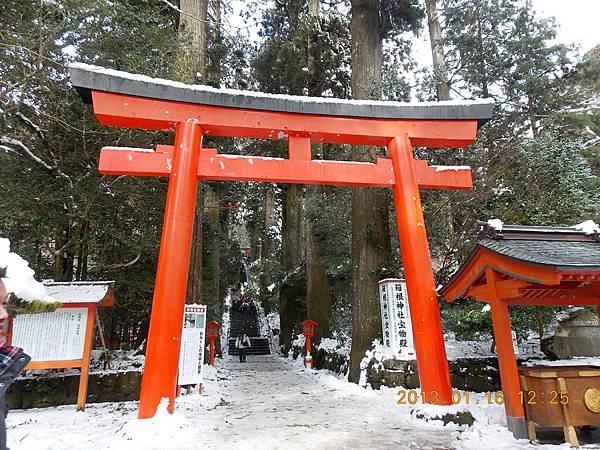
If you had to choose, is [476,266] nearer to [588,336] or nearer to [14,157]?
[588,336]

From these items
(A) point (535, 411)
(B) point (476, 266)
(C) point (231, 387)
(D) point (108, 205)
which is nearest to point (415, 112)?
(B) point (476, 266)

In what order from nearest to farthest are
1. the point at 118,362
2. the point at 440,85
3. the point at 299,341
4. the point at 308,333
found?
the point at 118,362 < the point at 440,85 < the point at 308,333 < the point at 299,341

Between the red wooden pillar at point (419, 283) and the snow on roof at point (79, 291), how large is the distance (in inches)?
206

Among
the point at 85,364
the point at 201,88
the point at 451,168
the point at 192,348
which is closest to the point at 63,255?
the point at 85,364

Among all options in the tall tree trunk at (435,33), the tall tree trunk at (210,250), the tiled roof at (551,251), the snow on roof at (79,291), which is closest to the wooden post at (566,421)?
the tiled roof at (551,251)

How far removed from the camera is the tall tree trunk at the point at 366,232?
26.2ft

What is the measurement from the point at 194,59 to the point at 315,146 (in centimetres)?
546

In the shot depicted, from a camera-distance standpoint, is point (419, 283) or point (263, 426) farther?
point (419, 283)

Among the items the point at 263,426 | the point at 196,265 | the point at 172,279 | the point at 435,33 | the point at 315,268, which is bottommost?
the point at 263,426

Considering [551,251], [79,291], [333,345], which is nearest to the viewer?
[551,251]

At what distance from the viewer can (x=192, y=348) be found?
294 inches

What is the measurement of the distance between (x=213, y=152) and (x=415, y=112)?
3547mm

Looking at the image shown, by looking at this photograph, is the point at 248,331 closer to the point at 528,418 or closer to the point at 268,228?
the point at 268,228

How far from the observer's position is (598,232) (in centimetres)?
517
